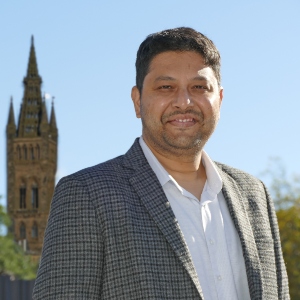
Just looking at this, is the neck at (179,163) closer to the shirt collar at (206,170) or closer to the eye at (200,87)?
the shirt collar at (206,170)

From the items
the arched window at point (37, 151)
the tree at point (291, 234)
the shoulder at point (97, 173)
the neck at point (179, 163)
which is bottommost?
the shoulder at point (97, 173)

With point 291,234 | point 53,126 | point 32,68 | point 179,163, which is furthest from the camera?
point 32,68

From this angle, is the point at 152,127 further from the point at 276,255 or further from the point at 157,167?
the point at 276,255

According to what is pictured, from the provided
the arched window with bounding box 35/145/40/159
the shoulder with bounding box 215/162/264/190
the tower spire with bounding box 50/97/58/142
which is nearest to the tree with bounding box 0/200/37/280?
the arched window with bounding box 35/145/40/159

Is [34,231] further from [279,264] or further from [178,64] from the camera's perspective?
[178,64]

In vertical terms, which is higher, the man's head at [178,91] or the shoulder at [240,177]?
the man's head at [178,91]

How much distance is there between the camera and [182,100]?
105 inches

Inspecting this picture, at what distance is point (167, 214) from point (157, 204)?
0.13 feet

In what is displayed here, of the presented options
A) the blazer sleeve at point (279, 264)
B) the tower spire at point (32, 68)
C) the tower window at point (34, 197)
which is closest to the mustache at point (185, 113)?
the blazer sleeve at point (279, 264)

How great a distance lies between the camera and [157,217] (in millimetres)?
2539

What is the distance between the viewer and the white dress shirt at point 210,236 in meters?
2.56

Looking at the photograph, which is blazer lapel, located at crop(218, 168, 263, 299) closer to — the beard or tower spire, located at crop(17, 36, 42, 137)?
the beard

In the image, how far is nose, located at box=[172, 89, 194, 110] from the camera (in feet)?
8.72

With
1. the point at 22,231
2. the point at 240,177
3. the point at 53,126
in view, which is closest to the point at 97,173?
the point at 240,177
